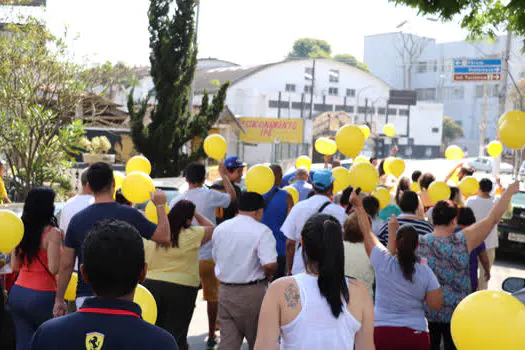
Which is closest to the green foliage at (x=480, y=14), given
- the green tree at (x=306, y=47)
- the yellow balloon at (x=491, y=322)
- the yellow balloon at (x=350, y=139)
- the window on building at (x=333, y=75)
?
the yellow balloon at (x=350, y=139)

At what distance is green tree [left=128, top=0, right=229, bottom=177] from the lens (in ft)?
58.0

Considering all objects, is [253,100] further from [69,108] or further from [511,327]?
[511,327]

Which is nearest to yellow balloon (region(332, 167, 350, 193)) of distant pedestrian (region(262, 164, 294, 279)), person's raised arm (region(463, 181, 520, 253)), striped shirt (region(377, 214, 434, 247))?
distant pedestrian (region(262, 164, 294, 279))

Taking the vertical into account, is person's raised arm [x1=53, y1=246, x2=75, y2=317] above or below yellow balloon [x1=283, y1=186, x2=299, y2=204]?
below

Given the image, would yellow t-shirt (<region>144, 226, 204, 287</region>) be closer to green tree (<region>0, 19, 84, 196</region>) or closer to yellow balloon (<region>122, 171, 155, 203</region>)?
yellow balloon (<region>122, 171, 155, 203</region>)

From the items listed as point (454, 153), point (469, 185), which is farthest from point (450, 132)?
point (469, 185)

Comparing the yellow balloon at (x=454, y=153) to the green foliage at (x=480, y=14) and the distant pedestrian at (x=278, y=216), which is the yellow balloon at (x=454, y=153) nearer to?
the green foliage at (x=480, y=14)

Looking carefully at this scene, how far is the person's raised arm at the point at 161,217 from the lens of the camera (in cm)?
433

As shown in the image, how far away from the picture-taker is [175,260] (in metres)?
5.35

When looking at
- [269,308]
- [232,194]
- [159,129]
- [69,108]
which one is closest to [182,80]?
[159,129]

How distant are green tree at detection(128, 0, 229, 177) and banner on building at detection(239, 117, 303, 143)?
21.5 meters

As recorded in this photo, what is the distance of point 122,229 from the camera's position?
7.99 feet

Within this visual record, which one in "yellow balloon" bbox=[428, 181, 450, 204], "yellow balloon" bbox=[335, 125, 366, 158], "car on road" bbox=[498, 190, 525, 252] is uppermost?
"yellow balloon" bbox=[335, 125, 366, 158]

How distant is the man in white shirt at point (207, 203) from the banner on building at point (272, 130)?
32.7 m
